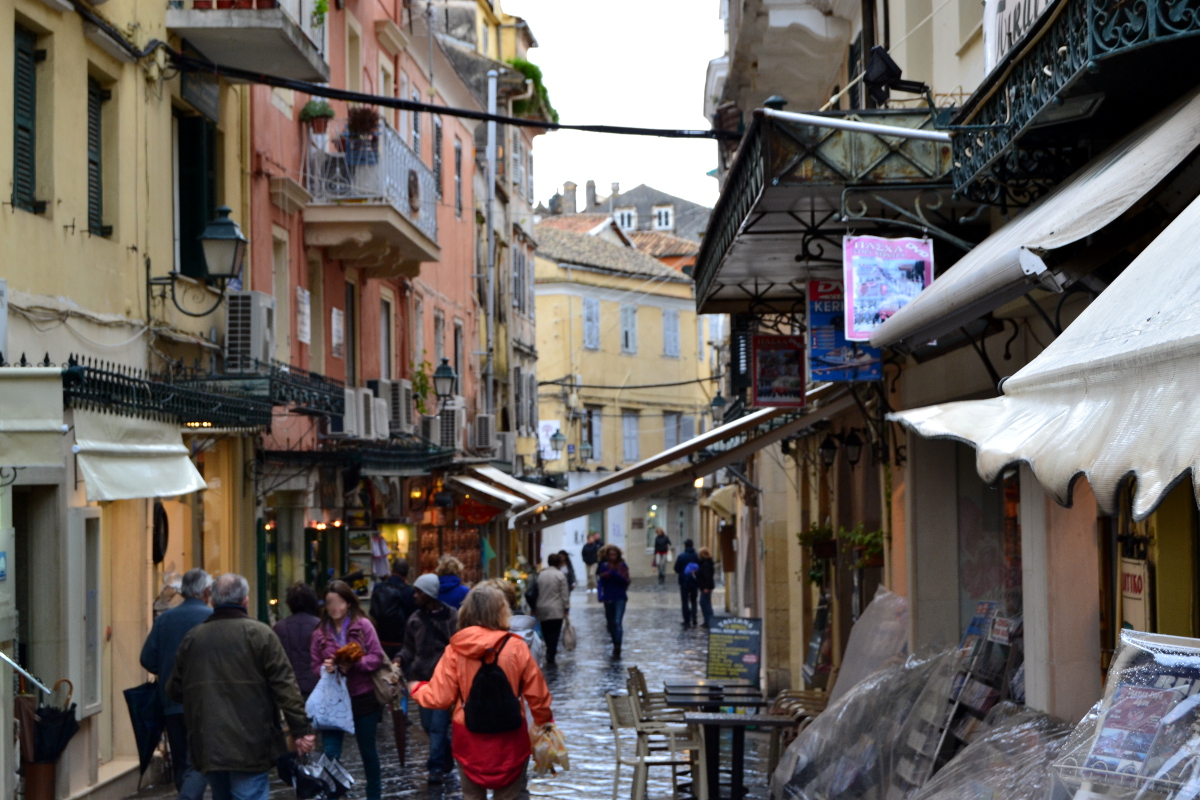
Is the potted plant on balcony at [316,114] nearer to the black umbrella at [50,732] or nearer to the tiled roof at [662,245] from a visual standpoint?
the black umbrella at [50,732]

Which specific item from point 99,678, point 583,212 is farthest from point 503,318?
point 583,212

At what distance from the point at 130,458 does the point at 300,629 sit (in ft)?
7.82

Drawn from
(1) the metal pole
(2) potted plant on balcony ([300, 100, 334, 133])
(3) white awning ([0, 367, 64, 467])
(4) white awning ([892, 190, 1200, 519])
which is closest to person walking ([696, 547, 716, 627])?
(1) the metal pole

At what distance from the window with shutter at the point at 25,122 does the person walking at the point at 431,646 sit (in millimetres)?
4169

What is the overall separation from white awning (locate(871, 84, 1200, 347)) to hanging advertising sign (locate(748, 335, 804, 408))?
663 cm

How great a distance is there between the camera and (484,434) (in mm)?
31172

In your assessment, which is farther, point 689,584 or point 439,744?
point 689,584

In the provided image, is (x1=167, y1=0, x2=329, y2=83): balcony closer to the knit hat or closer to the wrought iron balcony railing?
the wrought iron balcony railing

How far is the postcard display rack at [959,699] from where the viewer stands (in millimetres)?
8172

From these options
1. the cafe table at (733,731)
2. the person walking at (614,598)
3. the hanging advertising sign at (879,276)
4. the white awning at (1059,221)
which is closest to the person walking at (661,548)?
the person walking at (614,598)

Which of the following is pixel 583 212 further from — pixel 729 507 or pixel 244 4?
pixel 244 4

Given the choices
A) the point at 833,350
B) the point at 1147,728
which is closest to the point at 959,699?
the point at 833,350

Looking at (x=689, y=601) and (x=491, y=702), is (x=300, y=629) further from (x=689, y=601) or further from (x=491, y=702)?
(x=689, y=601)

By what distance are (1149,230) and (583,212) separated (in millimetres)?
72726
